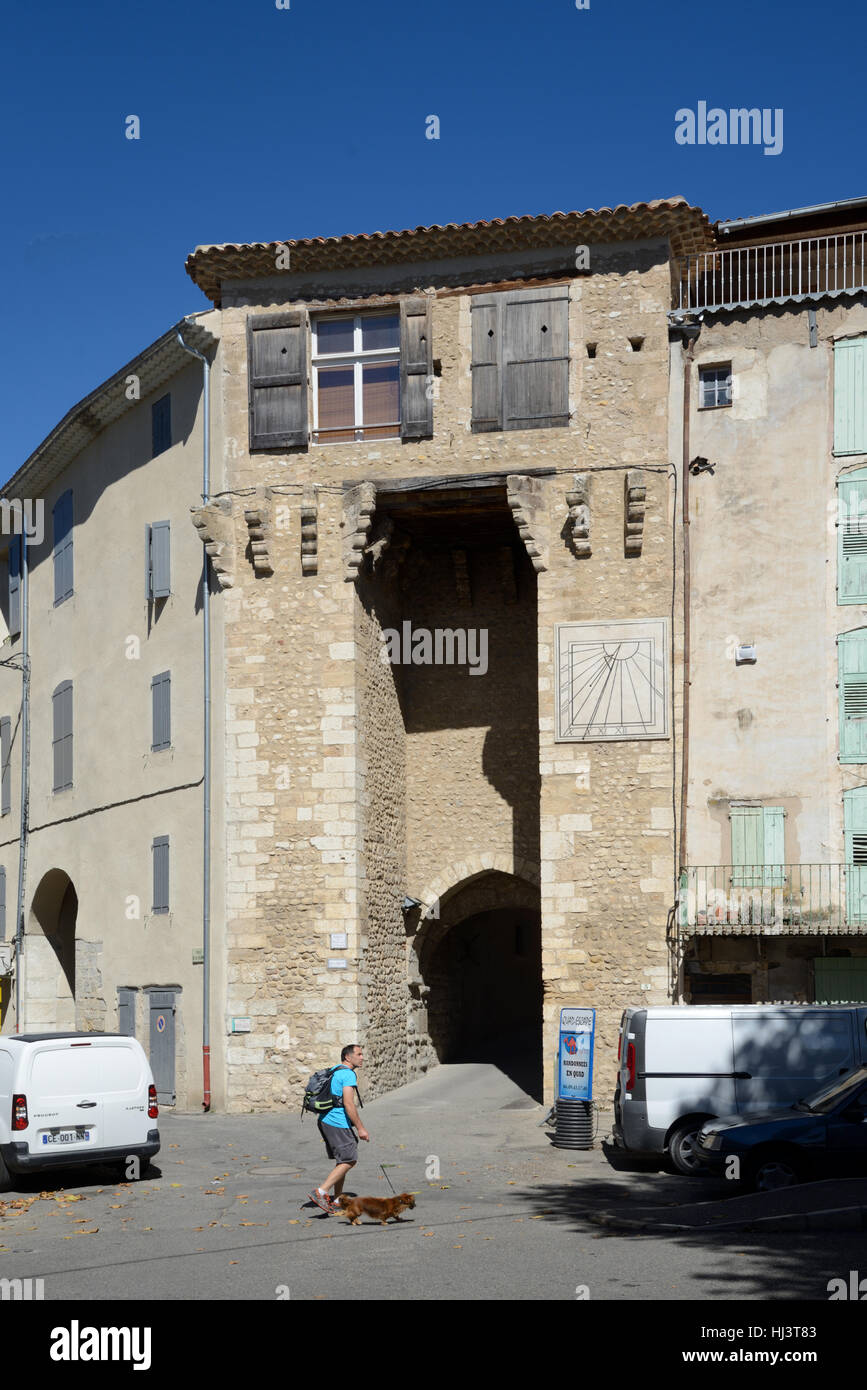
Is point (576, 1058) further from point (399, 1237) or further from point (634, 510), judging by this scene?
point (634, 510)

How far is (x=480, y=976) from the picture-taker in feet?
94.2

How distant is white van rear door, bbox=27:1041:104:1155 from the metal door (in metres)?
8.27

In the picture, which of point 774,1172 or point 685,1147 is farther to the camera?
point 685,1147

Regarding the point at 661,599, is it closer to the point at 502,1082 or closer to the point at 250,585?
the point at 250,585

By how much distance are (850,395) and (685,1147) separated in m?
11.4

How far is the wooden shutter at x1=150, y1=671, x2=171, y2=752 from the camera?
23859 mm

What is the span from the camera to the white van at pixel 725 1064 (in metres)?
15.3

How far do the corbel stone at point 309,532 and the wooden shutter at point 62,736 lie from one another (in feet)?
26.7

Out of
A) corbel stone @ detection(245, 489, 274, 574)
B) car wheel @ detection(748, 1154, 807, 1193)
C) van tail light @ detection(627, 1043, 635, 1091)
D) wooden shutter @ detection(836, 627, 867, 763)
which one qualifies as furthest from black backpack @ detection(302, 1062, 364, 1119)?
corbel stone @ detection(245, 489, 274, 574)

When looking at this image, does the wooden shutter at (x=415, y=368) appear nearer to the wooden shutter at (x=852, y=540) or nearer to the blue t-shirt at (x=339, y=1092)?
the wooden shutter at (x=852, y=540)

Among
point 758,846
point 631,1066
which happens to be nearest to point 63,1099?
point 631,1066

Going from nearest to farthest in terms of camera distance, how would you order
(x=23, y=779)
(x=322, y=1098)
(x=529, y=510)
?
1. (x=322, y=1098)
2. (x=529, y=510)
3. (x=23, y=779)
